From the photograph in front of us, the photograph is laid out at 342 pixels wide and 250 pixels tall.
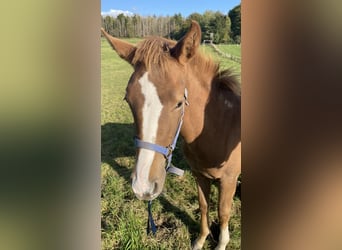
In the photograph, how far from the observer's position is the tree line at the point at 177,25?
3.33ft

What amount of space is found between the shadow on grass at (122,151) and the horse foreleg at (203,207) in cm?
2

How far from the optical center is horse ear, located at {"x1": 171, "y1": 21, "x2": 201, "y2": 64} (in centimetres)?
96

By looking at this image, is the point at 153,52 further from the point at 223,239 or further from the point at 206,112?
the point at 223,239

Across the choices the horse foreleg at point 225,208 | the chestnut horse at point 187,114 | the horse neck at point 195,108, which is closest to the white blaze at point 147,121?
the chestnut horse at point 187,114

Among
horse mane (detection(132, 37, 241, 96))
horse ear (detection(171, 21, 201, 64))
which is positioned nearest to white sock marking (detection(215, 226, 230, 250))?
horse mane (detection(132, 37, 241, 96))

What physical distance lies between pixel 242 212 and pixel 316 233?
8.4 inches

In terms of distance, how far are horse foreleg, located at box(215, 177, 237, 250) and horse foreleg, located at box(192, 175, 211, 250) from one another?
4 cm

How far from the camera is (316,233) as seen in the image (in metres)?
1.03

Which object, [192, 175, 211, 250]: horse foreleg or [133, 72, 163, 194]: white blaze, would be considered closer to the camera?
[133, 72, 163, 194]: white blaze

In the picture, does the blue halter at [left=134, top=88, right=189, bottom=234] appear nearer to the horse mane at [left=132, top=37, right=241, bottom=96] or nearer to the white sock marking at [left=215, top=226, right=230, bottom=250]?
the horse mane at [left=132, top=37, right=241, bottom=96]

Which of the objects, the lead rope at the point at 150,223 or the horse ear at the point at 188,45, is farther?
the lead rope at the point at 150,223

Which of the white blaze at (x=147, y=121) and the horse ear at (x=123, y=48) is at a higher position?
the horse ear at (x=123, y=48)

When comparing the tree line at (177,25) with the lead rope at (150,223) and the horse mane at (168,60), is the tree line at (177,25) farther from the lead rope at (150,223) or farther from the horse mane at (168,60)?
the lead rope at (150,223)

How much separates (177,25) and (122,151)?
40cm
